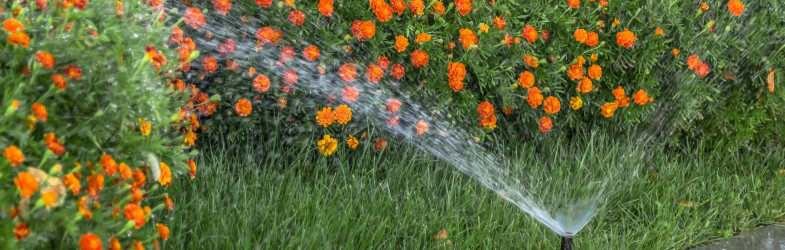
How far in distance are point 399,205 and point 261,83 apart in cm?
71

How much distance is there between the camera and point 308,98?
347 centimetres

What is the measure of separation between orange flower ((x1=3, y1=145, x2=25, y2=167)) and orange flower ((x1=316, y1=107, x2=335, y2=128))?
1.81 m

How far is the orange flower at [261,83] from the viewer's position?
3.29 meters

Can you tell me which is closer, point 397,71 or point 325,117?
point 325,117

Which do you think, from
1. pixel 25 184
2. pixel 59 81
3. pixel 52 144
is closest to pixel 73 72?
pixel 59 81

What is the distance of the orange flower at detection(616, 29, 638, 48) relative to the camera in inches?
154

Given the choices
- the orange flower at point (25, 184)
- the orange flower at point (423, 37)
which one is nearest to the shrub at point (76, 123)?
the orange flower at point (25, 184)

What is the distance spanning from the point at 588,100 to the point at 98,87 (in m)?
2.67

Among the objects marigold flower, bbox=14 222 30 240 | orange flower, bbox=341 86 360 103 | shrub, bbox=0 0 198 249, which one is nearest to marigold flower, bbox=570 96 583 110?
orange flower, bbox=341 86 360 103

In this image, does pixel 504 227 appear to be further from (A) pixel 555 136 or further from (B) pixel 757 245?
(B) pixel 757 245

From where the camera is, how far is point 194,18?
10.5ft

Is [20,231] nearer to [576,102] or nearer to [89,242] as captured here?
[89,242]

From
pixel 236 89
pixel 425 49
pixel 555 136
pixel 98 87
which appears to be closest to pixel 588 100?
pixel 555 136

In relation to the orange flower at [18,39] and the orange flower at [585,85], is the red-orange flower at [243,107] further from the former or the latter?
the orange flower at [18,39]
